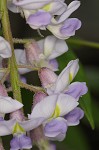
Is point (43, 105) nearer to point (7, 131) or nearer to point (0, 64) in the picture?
point (7, 131)

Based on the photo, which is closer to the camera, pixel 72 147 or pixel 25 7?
pixel 25 7

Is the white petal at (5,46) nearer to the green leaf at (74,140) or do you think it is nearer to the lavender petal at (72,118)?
the lavender petal at (72,118)

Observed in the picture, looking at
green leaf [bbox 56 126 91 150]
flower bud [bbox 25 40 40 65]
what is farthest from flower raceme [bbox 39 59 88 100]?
green leaf [bbox 56 126 91 150]

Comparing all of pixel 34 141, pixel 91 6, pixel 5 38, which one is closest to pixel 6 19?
pixel 5 38

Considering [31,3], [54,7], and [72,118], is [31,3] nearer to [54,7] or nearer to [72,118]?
[54,7]

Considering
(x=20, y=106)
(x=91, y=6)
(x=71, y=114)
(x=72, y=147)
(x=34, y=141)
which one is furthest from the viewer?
(x=91, y=6)

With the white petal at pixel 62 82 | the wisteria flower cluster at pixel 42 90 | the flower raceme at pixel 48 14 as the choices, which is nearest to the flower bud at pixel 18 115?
the wisteria flower cluster at pixel 42 90
